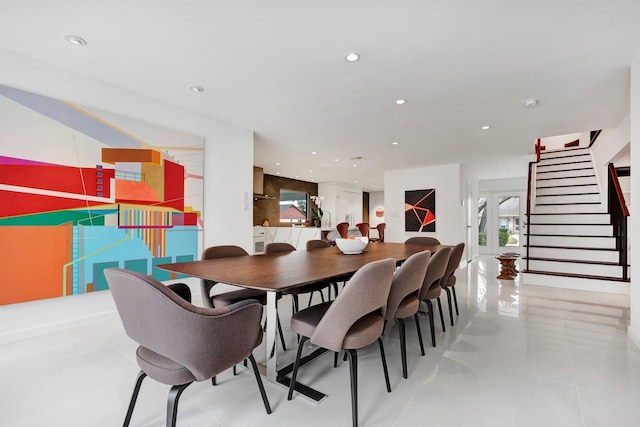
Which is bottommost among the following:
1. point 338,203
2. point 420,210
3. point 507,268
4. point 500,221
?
point 507,268

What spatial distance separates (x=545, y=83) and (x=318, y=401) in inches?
137

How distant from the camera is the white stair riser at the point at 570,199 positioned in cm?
566

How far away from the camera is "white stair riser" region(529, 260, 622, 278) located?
442cm

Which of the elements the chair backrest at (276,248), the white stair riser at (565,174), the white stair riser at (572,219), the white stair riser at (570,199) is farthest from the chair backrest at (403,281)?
the white stair riser at (565,174)

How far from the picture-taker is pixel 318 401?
168 cm

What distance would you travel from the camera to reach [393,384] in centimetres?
187

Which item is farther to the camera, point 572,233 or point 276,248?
point 572,233

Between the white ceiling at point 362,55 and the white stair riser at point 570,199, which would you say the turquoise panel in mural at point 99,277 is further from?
the white stair riser at point 570,199

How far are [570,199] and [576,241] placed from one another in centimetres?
128

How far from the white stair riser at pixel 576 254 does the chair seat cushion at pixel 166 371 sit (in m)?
6.04

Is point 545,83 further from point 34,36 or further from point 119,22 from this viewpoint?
point 34,36

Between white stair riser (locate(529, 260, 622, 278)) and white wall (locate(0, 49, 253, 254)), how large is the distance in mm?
4828

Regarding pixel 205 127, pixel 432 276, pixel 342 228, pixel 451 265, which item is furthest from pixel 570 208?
pixel 205 127

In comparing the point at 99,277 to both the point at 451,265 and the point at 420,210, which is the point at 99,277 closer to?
the point at 451,265
